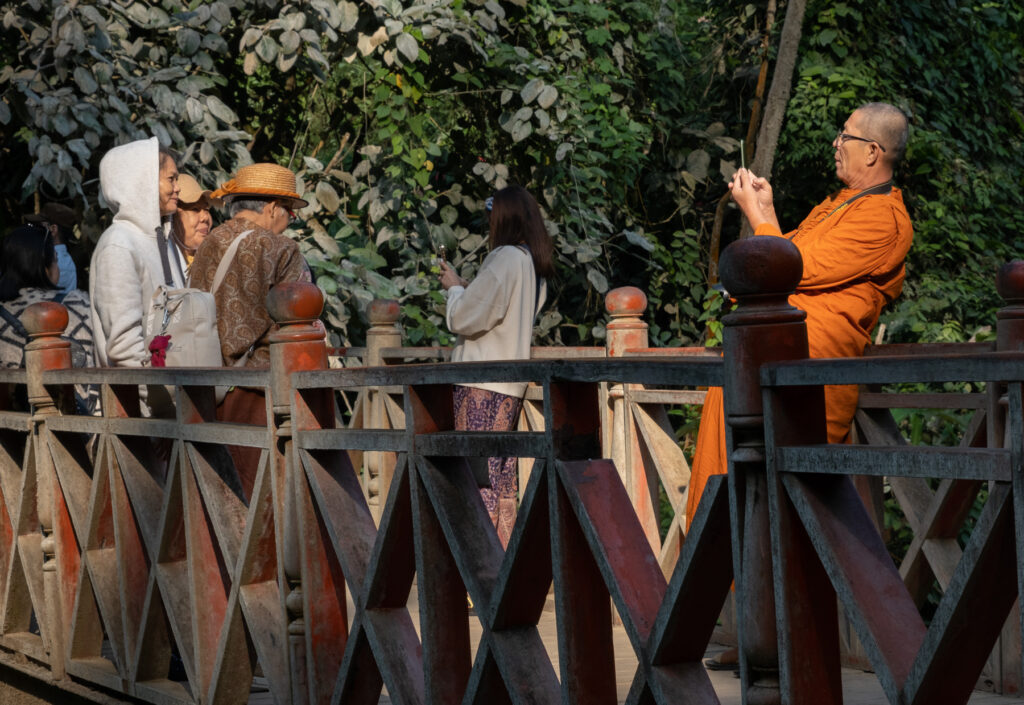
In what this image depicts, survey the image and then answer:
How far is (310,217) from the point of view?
756cm

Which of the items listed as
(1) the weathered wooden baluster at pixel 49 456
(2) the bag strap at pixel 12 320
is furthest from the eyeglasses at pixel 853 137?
(2) the bag strap at pixel 12 320

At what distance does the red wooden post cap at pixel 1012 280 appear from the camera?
3.75 m

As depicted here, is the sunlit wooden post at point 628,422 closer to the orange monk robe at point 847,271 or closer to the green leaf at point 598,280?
the orange monk robe at point 847,271

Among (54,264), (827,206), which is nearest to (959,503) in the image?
(827,206)

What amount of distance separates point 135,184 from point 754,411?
298cm

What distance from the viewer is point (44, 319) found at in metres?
4.27

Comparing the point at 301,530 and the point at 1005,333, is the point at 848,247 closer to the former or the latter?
the point at 1005,333

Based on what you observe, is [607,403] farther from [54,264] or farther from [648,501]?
[54,264]

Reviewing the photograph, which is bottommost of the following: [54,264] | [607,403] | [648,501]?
[648,501]

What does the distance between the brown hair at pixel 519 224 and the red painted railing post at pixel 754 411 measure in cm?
277

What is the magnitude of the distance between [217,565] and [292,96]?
6.35 metres

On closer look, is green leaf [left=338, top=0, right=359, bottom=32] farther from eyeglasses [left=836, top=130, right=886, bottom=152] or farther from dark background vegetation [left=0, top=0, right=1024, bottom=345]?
eyeglasses [left=836, top=130, right=886, bottom=152]

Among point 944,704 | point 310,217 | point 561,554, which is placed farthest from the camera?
point 310,217

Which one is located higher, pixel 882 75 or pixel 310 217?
pixel 882 75
